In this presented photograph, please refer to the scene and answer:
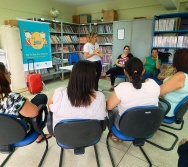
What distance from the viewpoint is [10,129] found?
3.71 ft

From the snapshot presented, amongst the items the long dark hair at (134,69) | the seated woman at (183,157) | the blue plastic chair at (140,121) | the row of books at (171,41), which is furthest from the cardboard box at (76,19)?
the seated woman at (183,157)

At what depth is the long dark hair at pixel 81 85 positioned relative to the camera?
114 cm

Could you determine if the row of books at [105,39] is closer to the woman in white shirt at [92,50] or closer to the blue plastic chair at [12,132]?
the woman in white shirt at [92,50]

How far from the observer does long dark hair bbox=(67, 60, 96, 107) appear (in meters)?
1.14

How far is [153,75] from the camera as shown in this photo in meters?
3.71

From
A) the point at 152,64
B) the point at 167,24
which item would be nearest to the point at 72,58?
the point at 152,64

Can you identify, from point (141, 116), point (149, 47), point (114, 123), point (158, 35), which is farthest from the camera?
point (149, 47)

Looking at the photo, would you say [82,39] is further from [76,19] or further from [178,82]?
[178,82]

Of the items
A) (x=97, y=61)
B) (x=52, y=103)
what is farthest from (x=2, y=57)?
(x=52, y=103)

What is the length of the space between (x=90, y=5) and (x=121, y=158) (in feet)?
17.6

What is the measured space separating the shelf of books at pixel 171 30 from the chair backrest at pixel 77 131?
3.48 meters

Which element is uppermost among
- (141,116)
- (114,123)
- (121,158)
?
(141,116)

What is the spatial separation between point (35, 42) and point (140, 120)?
3471 millimetres

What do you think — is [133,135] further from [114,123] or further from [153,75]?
[153,75]
